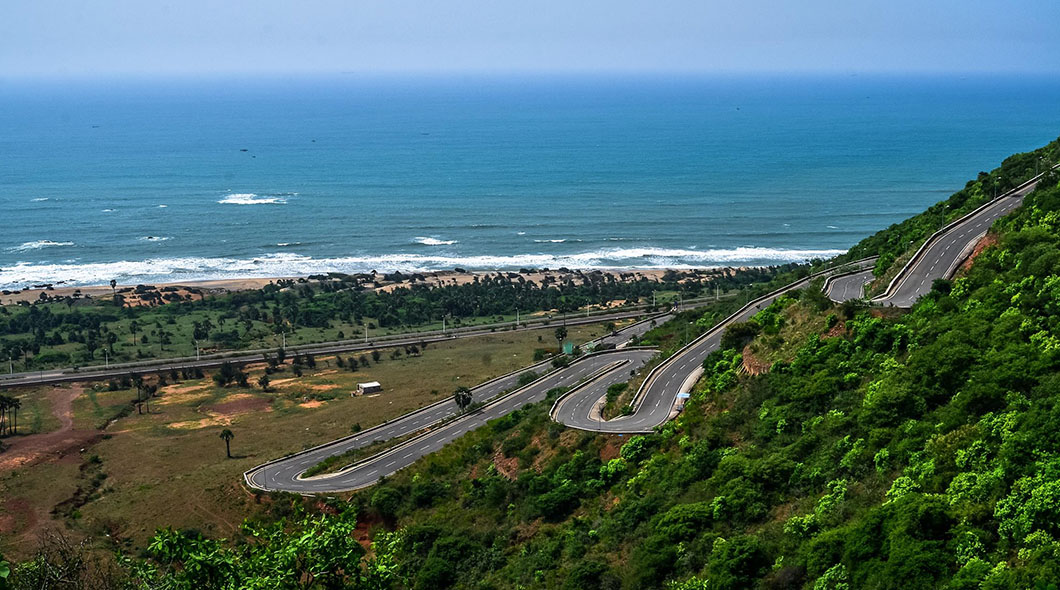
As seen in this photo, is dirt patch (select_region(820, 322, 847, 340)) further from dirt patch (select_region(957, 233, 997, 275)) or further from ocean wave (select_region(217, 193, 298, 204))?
ocean wave (select_region(217, 193, 298, 204))

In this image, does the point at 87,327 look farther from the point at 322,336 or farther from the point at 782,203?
the point at 782,203

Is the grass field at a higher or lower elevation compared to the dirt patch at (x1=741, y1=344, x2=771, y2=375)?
lower

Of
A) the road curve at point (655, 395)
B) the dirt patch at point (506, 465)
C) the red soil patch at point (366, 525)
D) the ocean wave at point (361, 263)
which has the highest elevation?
the ocean wave at point (361, 263)

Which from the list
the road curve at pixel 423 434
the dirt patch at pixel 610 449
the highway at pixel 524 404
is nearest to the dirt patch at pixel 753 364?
the highway at pixel 524 404

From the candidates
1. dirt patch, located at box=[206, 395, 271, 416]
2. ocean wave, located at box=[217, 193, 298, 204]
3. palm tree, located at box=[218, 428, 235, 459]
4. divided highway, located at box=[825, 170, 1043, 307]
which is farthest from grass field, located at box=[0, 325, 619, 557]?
ocean wave, located at box=[217, 193, 298, 204]

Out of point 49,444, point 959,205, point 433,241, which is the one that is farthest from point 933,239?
point 433,241

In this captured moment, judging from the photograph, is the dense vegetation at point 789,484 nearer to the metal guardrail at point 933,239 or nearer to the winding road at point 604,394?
the winding road at point 604,394

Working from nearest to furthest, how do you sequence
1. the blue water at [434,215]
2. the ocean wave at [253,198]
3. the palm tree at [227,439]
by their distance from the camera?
the palm tree at [227,439] < the blue water at [434,215] < the ocean wave at [253,198]
